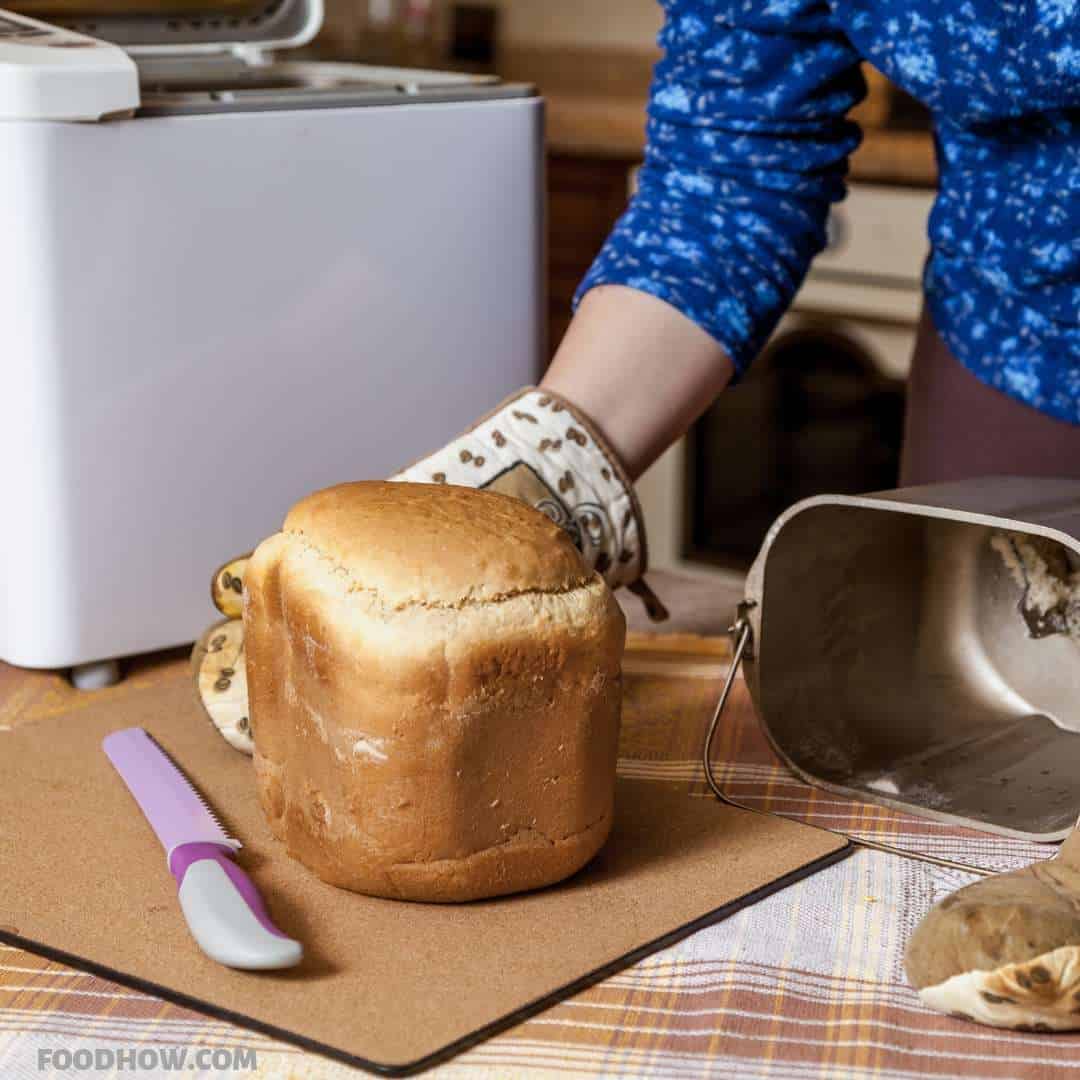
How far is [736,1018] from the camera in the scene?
56cm

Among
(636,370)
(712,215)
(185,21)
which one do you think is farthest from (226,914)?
(185,21)

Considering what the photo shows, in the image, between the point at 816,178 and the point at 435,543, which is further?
the point at 816,178

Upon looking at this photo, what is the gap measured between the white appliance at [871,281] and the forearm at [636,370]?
1.16 meters

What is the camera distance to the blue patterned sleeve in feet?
3.09

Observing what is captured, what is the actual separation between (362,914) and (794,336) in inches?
74.6

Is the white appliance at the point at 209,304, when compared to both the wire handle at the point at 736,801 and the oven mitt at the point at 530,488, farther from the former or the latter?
the wire handle at the point at 736,801

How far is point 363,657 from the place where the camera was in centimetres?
61

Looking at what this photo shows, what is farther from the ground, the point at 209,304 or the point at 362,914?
the point at 209,304

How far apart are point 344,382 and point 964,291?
40 centimetres

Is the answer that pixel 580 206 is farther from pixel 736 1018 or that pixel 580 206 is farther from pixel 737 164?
pixel 736 1018

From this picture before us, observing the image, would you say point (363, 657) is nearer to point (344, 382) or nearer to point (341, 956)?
point (341, 956)

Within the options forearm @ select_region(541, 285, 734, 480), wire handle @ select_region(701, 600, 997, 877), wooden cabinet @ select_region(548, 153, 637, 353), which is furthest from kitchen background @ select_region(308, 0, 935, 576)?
wire handle @ select_region(701, 600, 997, 877)

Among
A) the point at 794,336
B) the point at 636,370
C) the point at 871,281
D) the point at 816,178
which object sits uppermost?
the point at 816,178

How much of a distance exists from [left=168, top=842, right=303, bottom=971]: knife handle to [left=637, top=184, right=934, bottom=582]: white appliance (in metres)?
1.56
